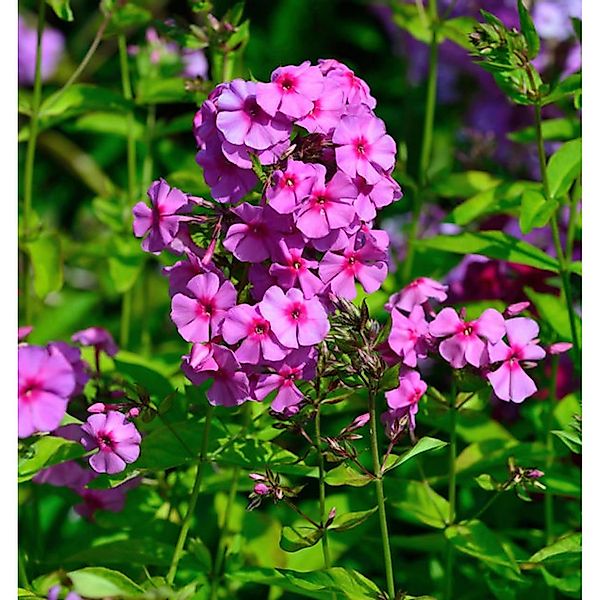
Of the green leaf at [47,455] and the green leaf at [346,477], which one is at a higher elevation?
the green leaf at [346,477]

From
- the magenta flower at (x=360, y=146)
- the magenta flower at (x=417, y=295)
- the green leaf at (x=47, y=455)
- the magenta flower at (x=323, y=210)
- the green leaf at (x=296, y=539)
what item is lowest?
the green leaf at (x=296, y=539)

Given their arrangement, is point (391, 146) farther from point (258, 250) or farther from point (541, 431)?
point (541, 431)

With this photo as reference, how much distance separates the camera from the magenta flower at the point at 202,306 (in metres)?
0.95

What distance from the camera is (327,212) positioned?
940 millimetres

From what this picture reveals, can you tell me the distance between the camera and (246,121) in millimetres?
947

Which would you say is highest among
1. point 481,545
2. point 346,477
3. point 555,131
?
point 555,131

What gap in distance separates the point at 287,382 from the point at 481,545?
0.33 m

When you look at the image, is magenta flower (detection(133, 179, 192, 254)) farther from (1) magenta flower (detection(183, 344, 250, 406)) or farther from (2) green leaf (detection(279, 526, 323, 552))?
(2) green leaf (detection(279, 526, 323, 552))

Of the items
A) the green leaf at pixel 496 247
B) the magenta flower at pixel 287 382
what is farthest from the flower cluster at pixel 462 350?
the green leaf at pixel 496 247

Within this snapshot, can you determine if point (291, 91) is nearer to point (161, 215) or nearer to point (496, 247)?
point (161, 215)

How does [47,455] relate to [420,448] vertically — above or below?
below

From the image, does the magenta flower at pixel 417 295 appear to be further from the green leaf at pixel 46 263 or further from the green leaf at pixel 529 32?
the green leaf at pixel 46 263

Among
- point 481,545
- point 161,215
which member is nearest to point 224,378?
point 161,215

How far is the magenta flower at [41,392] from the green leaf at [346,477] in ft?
0.83
